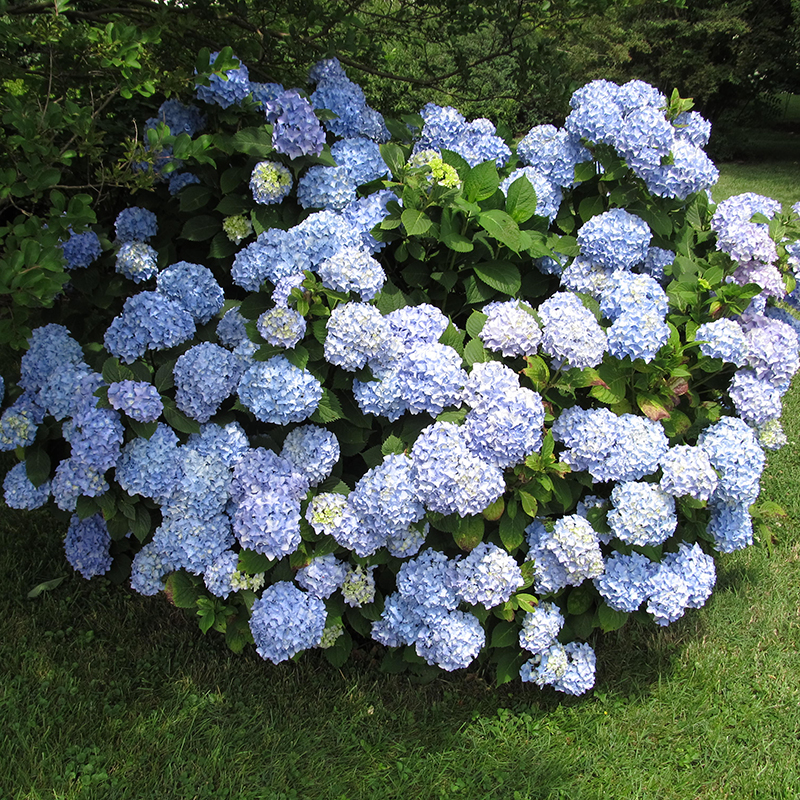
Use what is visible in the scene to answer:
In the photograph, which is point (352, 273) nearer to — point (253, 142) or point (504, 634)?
point (253, 142)

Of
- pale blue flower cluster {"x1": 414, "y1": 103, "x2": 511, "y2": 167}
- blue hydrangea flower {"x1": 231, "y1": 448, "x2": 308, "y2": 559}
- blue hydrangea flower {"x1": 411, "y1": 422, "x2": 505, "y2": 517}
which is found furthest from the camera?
pale blue flower cluster {"x1": 414, "y1": 103, "x2": 511, "y2": 167}

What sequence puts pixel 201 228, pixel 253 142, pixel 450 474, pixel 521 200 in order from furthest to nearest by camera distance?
pixel 201 228
pixel 521 200
pixel 253 142
pixel 450 474

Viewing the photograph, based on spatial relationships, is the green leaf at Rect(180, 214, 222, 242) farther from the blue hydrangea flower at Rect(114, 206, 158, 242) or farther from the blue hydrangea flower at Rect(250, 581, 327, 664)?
the blue hydrangea flower at Rect(250, 581, 327, 664)

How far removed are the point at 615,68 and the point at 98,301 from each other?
14.0 meters

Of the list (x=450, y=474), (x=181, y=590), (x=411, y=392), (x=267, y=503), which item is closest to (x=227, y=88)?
(x=411, y=392)

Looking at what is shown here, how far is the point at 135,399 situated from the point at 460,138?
1.67 metres

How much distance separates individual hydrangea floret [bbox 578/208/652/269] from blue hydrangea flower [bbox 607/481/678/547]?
843 mm

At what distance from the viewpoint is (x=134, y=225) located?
277 cm

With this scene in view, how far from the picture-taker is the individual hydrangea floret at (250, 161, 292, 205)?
2502 mm

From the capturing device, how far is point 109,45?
7.38 ft

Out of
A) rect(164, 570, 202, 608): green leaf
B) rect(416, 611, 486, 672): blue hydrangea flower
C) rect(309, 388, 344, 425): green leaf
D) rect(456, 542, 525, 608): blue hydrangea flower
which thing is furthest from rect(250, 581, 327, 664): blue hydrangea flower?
rect(309, 388, 344, 425): green leaf

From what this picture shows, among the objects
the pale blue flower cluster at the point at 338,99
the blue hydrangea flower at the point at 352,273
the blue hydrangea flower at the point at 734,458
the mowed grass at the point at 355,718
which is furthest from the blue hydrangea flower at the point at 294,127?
the mowed grass at the point at 355,718

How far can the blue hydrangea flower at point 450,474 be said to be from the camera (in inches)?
87.2

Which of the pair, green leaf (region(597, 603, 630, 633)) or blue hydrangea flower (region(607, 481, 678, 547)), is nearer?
blue hydrangea flower (region(607, 481, 678, 547))
